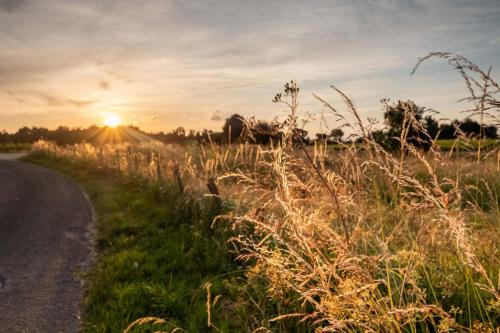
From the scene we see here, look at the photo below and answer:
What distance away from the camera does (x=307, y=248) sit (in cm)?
209

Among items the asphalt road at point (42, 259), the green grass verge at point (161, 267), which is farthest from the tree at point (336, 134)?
the asphalt road at point (42, 259)

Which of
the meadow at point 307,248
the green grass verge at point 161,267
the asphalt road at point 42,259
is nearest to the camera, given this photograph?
the meadow at point 307,248

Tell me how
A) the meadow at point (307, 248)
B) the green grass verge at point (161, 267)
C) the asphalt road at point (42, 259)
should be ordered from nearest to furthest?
the meadow at point (307, 248) < the green grass verge at point (161, 267) < the asphalt road at point (42, 259)

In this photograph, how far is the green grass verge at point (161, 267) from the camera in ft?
15.3

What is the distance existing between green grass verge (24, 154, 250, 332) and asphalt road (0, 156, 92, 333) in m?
0.32

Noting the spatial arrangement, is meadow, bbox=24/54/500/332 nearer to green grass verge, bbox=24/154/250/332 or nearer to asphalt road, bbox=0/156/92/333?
green grass verge, bbox=24/154/250/332

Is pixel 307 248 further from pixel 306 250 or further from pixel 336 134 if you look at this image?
pixel 306 250

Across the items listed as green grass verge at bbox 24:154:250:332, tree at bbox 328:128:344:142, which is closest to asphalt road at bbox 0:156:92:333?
Answer: green grass verge at bbox 24:154:250:332

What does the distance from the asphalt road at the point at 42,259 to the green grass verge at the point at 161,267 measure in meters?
0.32

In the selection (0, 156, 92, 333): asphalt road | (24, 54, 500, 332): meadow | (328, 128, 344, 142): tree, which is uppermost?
(328, 128, 344, 142): tree

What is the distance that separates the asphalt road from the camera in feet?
16.5

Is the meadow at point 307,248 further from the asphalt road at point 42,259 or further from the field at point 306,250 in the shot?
the asphalt road at point 42,259

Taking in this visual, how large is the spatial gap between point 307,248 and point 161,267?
4.43m

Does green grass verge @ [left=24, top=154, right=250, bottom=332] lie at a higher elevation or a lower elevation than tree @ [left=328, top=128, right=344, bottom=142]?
lower
